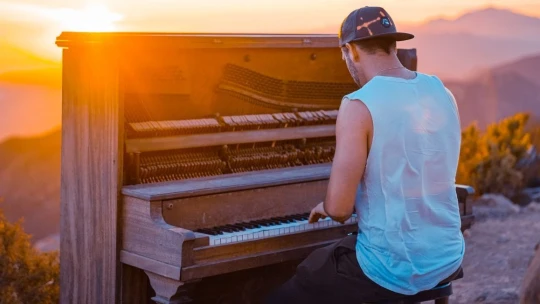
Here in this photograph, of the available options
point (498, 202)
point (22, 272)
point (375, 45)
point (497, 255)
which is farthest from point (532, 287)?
point (498, 202)

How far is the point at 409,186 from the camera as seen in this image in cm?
341

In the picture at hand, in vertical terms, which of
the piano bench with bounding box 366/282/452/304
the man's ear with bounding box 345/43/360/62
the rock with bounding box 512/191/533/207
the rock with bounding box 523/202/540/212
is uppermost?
the man's ear with bounding box 345/43/360/62

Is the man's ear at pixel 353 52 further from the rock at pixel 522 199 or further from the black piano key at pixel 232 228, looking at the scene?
the rock at pixel 522 199

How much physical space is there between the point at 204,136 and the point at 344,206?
1290mm

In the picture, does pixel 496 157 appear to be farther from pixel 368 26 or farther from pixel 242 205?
pixel 368 26

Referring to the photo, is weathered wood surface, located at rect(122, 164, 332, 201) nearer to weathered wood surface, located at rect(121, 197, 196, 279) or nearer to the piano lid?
weathered wood surface, located at rect(121, 197, 196, 279)

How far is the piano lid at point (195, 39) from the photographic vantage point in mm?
4078

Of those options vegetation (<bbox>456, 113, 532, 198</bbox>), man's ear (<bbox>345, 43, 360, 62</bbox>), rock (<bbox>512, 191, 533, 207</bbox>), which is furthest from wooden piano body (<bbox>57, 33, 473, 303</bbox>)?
rock (<bbox>512, 191, 533, 207</bbox>)

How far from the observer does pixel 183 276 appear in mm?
3785

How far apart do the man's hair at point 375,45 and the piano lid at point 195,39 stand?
1076mm

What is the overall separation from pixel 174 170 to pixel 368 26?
1.38m

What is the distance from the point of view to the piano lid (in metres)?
4.08

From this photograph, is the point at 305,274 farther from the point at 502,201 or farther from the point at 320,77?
the point at 502,201

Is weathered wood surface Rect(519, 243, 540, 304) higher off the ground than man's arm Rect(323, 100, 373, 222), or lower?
lower
